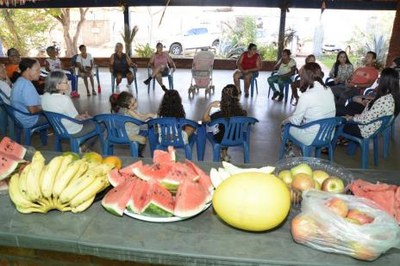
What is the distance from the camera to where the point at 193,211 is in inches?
46.8

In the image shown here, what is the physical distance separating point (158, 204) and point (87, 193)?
0.28 metres

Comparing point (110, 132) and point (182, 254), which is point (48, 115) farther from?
point (182, 254)

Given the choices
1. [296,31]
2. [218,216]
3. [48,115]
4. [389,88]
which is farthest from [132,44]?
[218,216]

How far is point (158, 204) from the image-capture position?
3.87ft

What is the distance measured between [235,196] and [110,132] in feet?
8.39

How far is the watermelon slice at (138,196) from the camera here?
1.21 m

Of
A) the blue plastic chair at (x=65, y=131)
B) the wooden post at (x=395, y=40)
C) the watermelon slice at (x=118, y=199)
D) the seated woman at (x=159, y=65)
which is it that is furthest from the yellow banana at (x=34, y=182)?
the wooden post at (x=395, y=40)

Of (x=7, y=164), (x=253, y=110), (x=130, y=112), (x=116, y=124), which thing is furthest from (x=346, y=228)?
(x=253, y=110)

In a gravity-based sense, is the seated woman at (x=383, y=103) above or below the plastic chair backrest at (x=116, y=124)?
above

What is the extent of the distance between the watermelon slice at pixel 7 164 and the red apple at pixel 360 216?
131cm

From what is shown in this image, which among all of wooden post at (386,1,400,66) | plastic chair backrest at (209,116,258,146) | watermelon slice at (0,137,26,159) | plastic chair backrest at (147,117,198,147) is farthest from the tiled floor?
wooden post at (386,1,400,66)

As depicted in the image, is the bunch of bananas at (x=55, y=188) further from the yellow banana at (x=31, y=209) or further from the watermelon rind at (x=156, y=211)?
the watermelon rind at (x=156, y=211)

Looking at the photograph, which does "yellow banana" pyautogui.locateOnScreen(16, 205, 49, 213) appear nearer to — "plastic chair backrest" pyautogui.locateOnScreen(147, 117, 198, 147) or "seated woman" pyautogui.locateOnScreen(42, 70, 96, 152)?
"plastic chair backrest" pyautogui.locateOnScreen(147, 117, 198, 147)

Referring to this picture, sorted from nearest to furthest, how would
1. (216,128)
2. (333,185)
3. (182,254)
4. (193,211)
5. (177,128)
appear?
(182,254) → (193,211) → (333,185) → (177,128) → (216,128)
